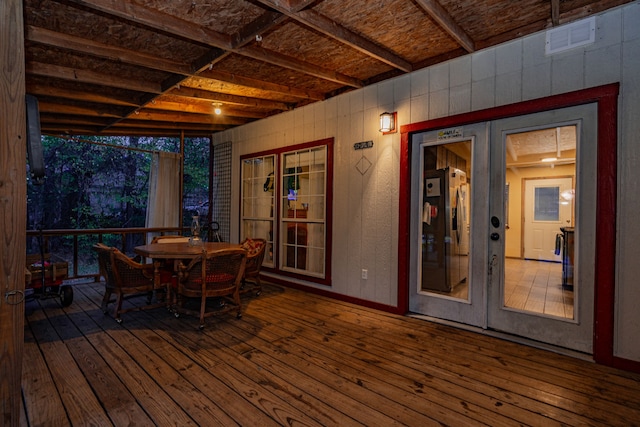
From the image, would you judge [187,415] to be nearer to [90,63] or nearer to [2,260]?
[2,260]

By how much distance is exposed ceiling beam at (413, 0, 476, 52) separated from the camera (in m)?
2.41

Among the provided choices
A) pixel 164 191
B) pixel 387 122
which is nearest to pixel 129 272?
pixel 387 122

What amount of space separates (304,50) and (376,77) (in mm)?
1082

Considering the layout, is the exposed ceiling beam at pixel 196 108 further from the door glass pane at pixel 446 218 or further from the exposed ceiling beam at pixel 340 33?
the door glass pane at pixel 446 218

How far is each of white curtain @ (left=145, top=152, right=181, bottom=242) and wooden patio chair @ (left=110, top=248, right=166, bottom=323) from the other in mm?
3112

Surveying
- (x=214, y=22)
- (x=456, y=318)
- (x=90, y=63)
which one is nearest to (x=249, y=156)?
(x=90, y=63)

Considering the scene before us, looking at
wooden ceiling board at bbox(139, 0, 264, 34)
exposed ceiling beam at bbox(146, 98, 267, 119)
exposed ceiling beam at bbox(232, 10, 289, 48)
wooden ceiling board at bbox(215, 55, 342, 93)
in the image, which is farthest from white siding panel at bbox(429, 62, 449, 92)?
exposed ceiling beam at bbox(146, 98, 267, 119)

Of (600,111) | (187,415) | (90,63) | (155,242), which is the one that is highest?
(90,63)

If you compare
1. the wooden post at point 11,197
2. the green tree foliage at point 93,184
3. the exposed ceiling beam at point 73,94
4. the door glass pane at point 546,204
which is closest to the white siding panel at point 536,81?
the door glass pane at point 546,204

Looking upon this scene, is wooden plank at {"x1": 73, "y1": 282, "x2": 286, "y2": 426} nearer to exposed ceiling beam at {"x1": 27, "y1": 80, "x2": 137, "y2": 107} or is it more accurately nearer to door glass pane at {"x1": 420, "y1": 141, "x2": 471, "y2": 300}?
door glass pane at {"x1": 420, "y1": 141, "x2": 471, "y2": 300}

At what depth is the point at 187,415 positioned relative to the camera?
1883 millimetres

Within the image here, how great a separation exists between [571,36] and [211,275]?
3.91 metres

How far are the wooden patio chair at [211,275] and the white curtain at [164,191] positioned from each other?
11.5ft

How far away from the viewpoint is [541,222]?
318 centimetres
